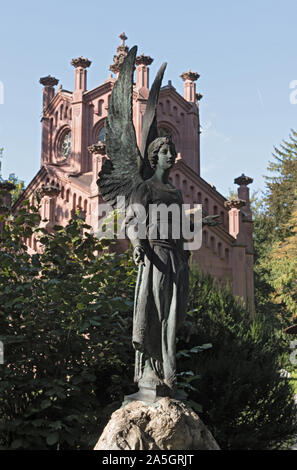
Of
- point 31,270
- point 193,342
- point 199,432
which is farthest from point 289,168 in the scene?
point 199,432

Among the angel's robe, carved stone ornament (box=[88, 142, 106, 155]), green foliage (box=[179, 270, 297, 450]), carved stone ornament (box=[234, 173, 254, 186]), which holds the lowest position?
green foliage (box=[179, 270, 297, 450])

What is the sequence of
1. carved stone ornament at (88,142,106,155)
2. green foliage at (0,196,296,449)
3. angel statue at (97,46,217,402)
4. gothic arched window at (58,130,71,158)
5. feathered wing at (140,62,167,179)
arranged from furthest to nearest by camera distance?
1. gothic arched window at (58,130,71,158)
2. carved stone ornament at (88,142,106,155)
3. green foliage at (0,196,296,449)
4. feathered wing at (140,62,167,179)
5. angel statue at (97,46,217,402)

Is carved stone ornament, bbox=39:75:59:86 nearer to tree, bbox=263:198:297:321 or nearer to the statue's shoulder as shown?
tree, bbox=263:198:297:321

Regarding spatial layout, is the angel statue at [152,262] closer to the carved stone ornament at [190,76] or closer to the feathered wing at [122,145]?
the feathered wing at [122,145]

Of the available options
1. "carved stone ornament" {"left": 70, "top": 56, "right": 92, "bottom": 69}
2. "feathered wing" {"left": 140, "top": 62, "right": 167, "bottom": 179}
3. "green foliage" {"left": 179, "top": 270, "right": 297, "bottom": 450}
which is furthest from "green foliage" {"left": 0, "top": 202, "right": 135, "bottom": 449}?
"carved stone ornament" {"left": 70, "top": 56, "right": 92, "bottom": 69}

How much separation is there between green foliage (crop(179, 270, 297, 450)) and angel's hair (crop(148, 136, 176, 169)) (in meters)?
3.57

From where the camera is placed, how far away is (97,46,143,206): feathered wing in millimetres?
6234

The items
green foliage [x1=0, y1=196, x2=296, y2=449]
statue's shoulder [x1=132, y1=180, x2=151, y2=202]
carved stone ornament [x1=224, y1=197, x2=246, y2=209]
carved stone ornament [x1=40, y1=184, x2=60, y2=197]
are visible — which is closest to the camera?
statue's shoulder [x1=132, y1=180, x2=151, y2=202]

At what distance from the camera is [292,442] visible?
1002 cm

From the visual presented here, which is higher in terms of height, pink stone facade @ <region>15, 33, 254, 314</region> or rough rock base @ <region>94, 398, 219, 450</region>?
pink stone facade @ <region>15, 33, 254, 314</region>

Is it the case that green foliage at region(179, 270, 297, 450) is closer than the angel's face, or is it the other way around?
the angel's face

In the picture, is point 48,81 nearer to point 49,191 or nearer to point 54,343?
point 49,191

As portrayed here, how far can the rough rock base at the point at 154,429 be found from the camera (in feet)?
16.7

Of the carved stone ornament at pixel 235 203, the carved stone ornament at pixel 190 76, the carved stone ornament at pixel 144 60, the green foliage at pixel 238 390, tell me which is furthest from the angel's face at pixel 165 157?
the carved stone ornament at pixel 190 76
